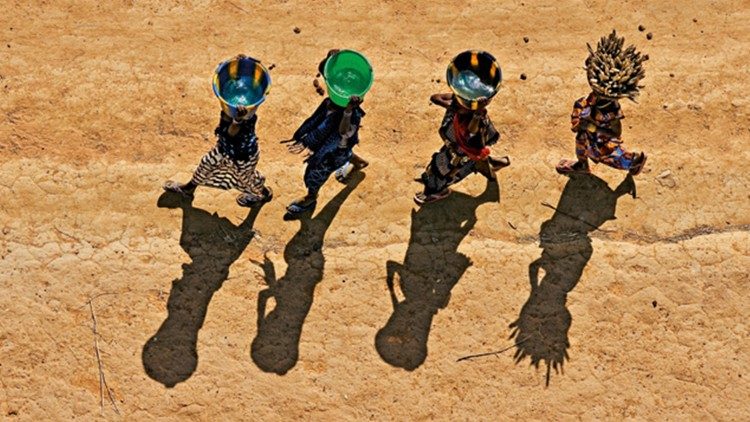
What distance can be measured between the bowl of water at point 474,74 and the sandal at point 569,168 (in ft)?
4.91

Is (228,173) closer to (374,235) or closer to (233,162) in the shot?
(233,162)

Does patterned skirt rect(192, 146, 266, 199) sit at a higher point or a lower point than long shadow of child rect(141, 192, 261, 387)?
higher

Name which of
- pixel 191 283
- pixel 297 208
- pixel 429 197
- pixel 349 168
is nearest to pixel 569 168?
pixel 429 197

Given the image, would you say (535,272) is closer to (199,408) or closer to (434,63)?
(434,63)

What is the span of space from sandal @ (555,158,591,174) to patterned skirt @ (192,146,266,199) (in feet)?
8.91

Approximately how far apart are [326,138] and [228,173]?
2.82 feet

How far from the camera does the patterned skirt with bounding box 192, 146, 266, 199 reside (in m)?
5.26

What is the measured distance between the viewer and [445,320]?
577 centimetres

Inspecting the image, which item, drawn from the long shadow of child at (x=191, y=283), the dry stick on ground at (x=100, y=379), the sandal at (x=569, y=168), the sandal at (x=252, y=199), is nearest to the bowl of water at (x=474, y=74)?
the sandal at (x=569, y=168)

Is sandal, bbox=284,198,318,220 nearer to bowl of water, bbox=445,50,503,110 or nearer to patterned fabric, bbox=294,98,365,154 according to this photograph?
patterned fabric, bbox=294,98,365,154

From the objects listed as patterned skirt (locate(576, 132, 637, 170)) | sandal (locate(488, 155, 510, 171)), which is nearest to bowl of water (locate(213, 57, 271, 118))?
sandal (locate(488, 155, 510, 171))

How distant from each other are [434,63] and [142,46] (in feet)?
9.44

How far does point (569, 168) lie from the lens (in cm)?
623

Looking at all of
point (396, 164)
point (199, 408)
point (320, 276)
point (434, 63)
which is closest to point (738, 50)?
point (434, 63)
